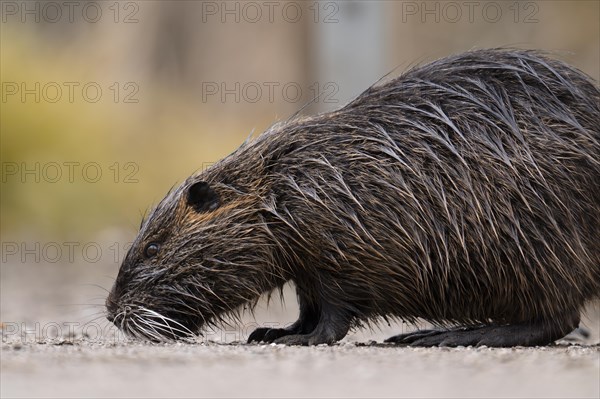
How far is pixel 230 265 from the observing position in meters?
7.09

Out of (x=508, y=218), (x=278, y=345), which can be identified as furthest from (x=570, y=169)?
(x=278, y=345)

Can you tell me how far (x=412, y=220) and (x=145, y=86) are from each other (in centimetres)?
1586

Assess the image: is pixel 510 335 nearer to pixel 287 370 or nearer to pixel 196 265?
pixel 196 265

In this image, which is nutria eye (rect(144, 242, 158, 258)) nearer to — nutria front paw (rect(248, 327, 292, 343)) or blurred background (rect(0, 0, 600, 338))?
nutria front paw (rect(248, 327, 292, 343))

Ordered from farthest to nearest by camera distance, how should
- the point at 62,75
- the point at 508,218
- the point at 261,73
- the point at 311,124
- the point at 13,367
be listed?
the point at 261,73
the point at 62,75
the point at 311,124
the point at 508,218
the point at 13,367

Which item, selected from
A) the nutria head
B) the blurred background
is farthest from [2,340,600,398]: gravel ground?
the blurred background

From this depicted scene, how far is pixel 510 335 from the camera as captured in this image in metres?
7.10

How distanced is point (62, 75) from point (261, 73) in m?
8.71

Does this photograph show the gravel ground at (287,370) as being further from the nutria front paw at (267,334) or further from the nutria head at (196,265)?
the nutria front paw at (267,334)

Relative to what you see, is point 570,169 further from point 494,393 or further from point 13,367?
point 13,367

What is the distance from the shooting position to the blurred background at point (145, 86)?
13.1m

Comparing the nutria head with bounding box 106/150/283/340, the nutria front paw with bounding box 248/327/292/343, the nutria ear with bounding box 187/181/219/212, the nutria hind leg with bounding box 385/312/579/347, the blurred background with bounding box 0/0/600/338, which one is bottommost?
the blurred background with bounding box 0/0/600/338

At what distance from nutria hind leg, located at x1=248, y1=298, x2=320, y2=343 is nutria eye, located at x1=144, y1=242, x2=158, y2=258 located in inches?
33.1

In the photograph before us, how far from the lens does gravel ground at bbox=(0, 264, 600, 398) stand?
470 cm
